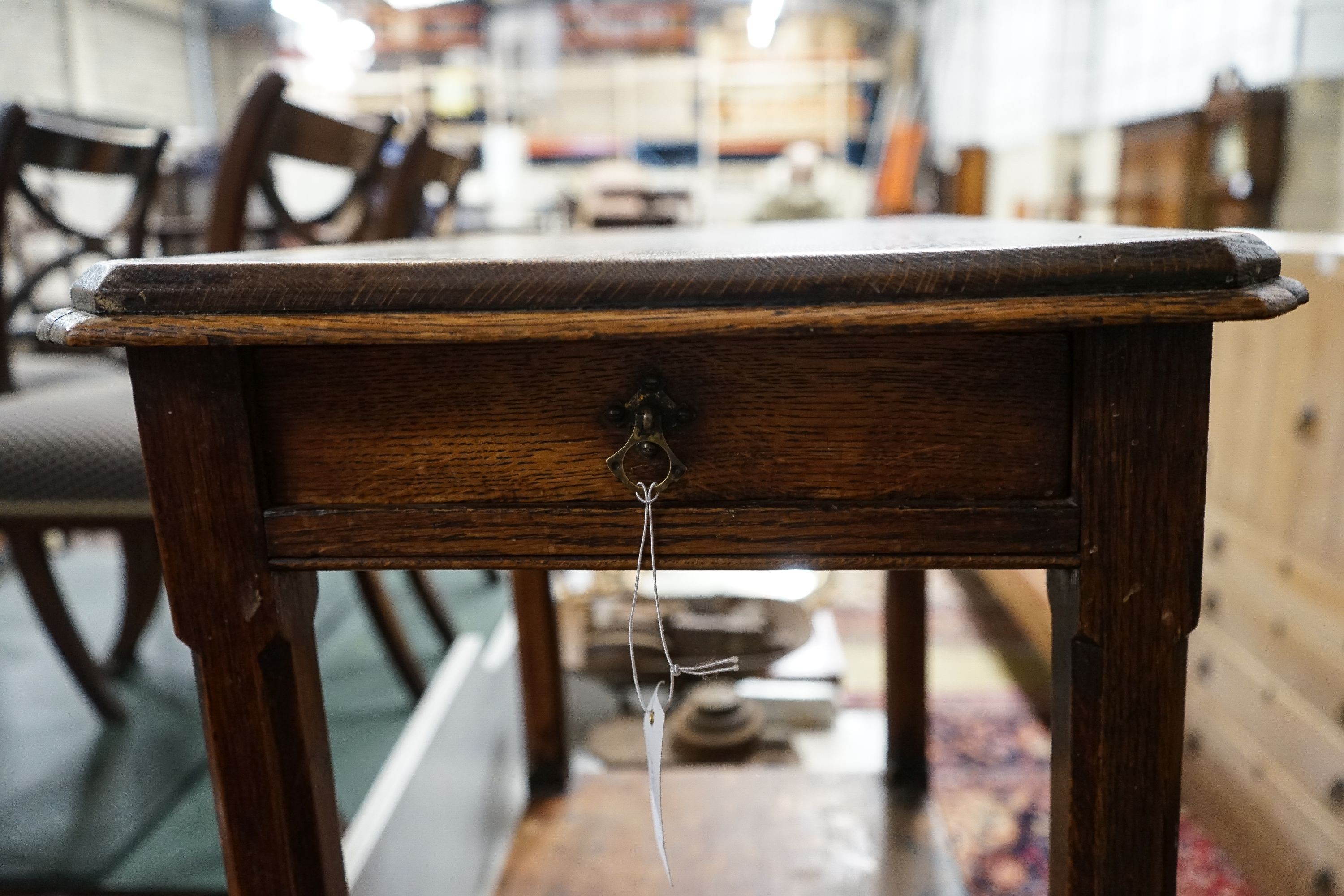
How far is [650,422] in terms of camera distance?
47 centimetres

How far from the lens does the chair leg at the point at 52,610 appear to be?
142 centimetres

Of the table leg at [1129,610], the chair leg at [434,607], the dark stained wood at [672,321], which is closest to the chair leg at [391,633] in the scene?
the chair leg at [434,607]

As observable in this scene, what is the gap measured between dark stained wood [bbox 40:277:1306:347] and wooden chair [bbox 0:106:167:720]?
0.46 m

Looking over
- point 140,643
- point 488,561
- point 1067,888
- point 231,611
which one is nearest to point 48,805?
point 140,643

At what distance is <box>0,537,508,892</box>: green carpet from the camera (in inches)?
47.1

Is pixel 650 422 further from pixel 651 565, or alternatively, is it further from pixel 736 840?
pixel 736 840

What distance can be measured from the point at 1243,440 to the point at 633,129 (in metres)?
7.05

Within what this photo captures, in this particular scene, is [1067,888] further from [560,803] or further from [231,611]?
[560,803]

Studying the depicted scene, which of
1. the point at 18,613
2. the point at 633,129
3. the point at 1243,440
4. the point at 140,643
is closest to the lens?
the point at 1243,440

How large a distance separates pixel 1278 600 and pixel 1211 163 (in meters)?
1.61

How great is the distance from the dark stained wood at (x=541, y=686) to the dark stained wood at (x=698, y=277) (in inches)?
25.0

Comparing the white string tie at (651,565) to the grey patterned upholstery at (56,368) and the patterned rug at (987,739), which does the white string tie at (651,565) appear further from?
the grey patterned upholstery at (56,368)


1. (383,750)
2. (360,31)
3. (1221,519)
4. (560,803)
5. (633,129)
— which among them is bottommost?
(383,750)

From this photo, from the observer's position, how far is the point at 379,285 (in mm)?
450
